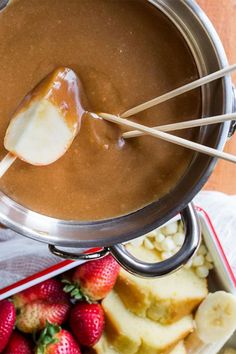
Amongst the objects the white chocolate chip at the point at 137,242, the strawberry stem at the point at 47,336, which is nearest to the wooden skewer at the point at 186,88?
the white chocolate chip at the point at 137,242

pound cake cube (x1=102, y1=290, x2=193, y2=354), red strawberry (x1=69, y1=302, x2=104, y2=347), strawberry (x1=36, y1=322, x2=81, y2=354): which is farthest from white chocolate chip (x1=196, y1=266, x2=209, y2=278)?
strawberry (x1=36, y1=322, x2=81, y2=354)

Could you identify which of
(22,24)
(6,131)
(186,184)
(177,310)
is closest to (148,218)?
(186,184)

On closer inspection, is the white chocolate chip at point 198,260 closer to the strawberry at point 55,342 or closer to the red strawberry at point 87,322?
the red strawberry at point 87,322

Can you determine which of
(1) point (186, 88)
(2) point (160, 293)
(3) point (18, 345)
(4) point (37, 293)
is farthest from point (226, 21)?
(3) point (18, 345)

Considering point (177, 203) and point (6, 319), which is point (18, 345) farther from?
point (177, 203)

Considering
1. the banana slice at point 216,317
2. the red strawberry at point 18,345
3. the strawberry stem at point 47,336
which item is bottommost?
the banana slice at point 216,317

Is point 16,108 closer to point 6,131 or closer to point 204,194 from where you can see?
point 6,131
